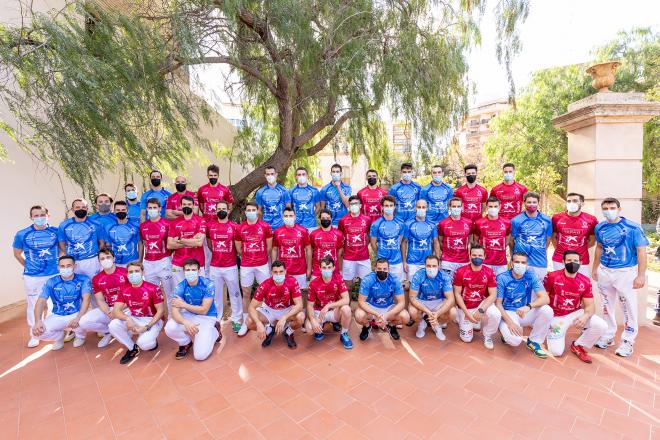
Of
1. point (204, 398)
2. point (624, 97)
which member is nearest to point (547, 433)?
point (204, 398)

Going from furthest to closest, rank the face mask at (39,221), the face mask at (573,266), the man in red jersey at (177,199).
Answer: the man in red jersey at (177,199)
the face mask at (39,221)
the face mask at (573,266)

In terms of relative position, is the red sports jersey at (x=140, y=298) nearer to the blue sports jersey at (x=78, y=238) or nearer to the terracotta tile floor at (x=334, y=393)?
the terracotta tile floor at (x=334, y=393)

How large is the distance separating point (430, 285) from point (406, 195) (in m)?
1.83

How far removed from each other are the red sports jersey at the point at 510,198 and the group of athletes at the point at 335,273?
17 millimetres

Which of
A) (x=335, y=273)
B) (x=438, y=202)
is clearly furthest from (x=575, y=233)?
(x=335, y=273)

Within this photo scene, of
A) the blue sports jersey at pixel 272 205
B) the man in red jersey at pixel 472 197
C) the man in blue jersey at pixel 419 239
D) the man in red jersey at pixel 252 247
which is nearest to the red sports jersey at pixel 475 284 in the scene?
the man in blue jersey at pixel 419 239

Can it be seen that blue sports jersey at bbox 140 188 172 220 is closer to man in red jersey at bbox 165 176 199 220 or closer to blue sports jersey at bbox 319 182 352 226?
man in red jersey at bbox 165 176 199 220

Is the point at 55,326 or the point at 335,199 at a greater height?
the point at 335,199

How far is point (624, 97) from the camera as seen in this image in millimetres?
4980

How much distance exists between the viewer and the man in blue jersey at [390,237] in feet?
17.2

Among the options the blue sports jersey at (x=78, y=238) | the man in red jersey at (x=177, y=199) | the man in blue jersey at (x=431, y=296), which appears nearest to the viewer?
the man in blue jersey at (x=431, y=296)

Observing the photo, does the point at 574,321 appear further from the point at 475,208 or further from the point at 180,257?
the point at 180,257

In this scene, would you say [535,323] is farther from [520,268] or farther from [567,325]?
[520,268]

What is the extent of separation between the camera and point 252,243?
5.17m
